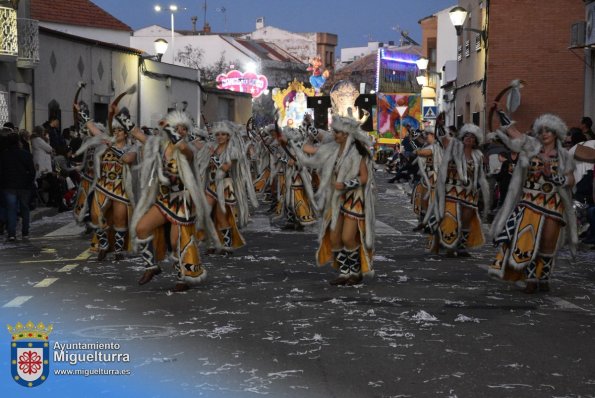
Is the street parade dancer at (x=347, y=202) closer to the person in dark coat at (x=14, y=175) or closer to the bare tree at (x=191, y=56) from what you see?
the person in dark coat at (x=14, y=175)

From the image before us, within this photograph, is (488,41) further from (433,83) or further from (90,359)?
(90,359)

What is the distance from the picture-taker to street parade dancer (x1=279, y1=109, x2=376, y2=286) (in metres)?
11.9

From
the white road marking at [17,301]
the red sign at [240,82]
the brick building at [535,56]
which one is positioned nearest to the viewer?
the white road marking at [17,301]

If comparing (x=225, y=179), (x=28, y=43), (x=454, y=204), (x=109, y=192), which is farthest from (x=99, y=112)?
(x=454, y=204)

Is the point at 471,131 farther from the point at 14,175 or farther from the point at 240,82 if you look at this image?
the point at 240,82

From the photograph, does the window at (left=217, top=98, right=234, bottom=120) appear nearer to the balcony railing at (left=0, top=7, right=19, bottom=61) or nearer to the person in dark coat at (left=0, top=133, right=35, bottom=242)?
the balcony railing at (left=0, top=7, right=19, bottom=61)

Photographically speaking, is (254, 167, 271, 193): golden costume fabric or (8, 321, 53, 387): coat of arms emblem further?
(254, 167, 271, 193): golden costume fabric

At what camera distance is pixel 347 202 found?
12086mm

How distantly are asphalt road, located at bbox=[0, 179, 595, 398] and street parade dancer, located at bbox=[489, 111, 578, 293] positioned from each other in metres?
0.30

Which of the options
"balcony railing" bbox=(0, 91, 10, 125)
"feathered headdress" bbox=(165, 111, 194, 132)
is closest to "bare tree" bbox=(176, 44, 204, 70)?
"balcony railing" bbox=(0, 91, 10, 125)

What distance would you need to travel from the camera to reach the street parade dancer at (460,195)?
14898mm

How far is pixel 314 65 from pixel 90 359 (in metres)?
83.0

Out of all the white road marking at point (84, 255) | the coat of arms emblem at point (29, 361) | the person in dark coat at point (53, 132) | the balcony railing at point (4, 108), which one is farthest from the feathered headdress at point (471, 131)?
the balcony railing at point (4, 108)

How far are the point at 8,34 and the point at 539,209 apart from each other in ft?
62.3
